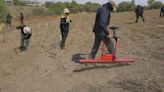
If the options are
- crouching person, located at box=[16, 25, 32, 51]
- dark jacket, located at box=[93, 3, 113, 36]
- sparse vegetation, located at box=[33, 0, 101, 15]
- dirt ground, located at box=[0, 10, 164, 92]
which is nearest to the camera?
dirt ground, located at box=[0, 10, 164, 92]

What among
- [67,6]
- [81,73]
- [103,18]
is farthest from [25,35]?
[67,6]

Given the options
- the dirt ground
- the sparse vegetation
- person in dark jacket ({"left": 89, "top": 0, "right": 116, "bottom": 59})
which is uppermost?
person in dark jacket ({"left": 89, "top": 0, "right": 116, "bottom": 59})

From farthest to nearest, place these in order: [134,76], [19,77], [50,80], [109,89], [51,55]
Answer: [51,55]
[19,77]
[50,80]
[134,76]
[109,89]

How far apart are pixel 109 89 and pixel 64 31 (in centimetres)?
660

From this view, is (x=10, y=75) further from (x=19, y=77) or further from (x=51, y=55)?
(x=51, y=55)

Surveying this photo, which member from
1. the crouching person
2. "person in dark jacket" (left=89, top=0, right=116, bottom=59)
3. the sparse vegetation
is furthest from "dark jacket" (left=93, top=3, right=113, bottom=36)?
the sparse vegetation

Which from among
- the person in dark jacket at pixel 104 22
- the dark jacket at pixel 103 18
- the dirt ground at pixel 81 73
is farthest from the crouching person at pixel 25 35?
the dark jacket at pixel 103 18

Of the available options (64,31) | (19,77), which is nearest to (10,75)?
(19,77)

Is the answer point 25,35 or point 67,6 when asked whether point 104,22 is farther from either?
point 67,6

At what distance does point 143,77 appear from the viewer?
10.0 m

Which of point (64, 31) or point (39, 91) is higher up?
point (64, 31)

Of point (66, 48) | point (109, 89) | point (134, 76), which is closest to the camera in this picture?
point (109, 89)

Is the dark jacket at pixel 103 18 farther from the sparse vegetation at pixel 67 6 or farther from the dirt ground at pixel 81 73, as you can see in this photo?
the sparse vegetation at pixel 67 6

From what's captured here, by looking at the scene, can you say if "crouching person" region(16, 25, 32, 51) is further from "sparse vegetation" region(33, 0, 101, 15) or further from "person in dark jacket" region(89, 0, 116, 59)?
"sparse vegetation" region(33, 0, 101, 15)
